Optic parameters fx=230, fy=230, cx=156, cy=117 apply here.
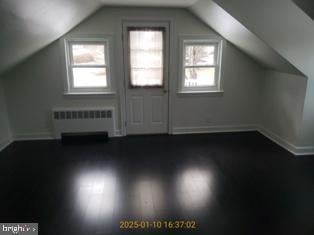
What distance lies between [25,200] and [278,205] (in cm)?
275

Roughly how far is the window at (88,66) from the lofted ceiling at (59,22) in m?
0.40

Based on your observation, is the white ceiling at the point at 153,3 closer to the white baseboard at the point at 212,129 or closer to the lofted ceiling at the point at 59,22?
the lofted ceiling at the point at 59,22

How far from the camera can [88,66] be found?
4266mm

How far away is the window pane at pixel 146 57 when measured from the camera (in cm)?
420

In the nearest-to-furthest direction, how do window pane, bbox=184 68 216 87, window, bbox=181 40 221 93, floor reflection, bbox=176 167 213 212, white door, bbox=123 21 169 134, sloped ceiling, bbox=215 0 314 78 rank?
floor reflection, bbox=176 167 213 212, sloped ceiling, bbox=215 0 314 78, white door, bbox=123 21 169 134, window, bbox=181 40 221 93, window pane, bbox=184 68 216 87

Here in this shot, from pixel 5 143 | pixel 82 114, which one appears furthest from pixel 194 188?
pixel 5 143

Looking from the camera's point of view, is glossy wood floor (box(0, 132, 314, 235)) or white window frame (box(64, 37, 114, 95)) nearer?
glossy wood floor (box(0, 132, 314, 235))

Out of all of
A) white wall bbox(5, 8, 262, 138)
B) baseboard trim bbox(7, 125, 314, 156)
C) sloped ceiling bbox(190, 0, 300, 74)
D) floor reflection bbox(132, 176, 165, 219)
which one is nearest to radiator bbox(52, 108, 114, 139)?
white wall bbox(5, 8, 262, 138)

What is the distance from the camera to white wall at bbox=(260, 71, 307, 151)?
361 centimetres

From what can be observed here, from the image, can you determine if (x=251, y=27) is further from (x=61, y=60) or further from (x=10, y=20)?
(x=61, y=60)

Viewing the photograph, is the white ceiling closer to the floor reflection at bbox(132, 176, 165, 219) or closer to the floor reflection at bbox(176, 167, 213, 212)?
the floor reflection at bbox(176, 167, 213, 212)

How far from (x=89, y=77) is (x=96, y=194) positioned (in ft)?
7.96

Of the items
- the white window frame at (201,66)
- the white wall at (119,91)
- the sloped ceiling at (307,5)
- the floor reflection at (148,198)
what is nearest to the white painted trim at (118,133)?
the white wall at (119,91)

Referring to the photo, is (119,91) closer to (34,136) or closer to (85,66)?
(85,66)
